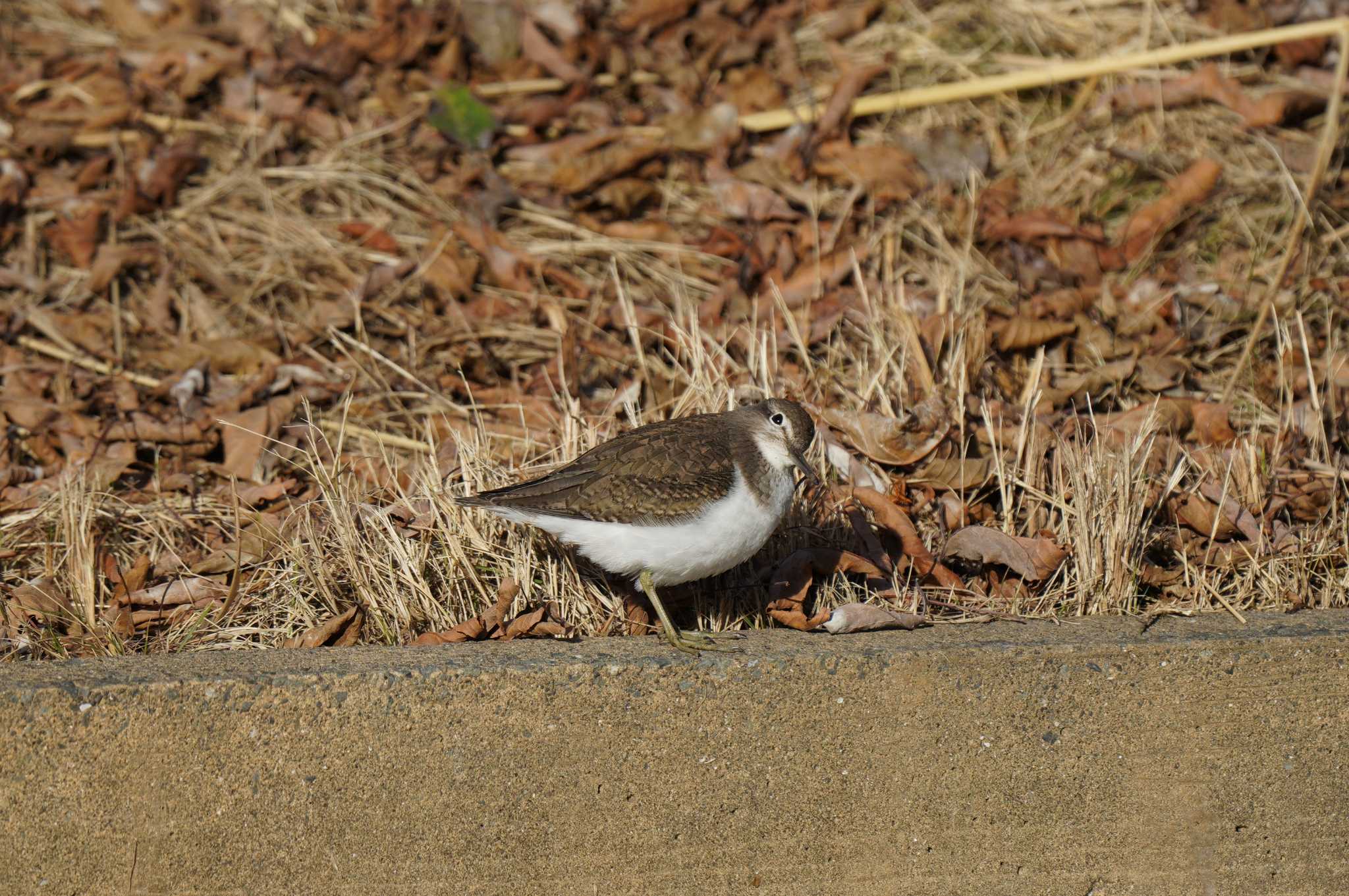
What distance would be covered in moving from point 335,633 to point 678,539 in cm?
111

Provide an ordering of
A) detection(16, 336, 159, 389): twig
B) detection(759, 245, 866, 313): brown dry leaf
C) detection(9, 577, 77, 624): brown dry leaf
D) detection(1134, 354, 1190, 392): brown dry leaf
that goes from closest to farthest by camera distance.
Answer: detection(9, 577, 77, 624): brown dry leaf < detection(1134, 354, 1190, 392): brown dry leaf < detection(16, 336, 159, 389): twig < detection(759, 245, 866, 313): brown dry leaf

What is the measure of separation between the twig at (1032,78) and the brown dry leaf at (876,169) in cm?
30

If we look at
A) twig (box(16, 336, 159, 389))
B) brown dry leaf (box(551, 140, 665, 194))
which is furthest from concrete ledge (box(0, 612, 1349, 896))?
brown dry leaf (box(551, 140, 665, 194))

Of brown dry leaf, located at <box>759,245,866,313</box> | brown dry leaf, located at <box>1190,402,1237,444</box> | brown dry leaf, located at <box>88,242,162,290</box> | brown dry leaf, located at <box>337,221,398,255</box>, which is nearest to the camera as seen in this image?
brown dry leaf, located at <box>1190,402,1237,444</box>

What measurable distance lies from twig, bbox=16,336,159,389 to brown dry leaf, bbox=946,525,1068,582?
3.31 m

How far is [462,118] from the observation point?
6.32 meters

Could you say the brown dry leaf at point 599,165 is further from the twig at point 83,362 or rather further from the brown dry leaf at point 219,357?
the twig at point 83,362

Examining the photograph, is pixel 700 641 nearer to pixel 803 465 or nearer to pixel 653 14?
pixel 803 465

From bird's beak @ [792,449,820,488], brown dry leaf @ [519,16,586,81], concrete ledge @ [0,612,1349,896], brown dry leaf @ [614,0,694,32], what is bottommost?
concrete ledge @ [0,612,1349,896]

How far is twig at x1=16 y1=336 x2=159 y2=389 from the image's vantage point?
529 cm

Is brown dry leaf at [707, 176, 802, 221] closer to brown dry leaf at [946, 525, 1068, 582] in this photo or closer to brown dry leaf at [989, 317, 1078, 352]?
brown dry leaf at [989, 317, 1078, 352]

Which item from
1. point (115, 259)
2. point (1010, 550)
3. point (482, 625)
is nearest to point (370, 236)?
point (115, 259)

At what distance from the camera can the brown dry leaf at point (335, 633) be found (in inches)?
152

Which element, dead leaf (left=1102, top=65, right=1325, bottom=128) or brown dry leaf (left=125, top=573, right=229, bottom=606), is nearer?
brown dry leaf (left=125, top=573, right=229, bottom=606)
